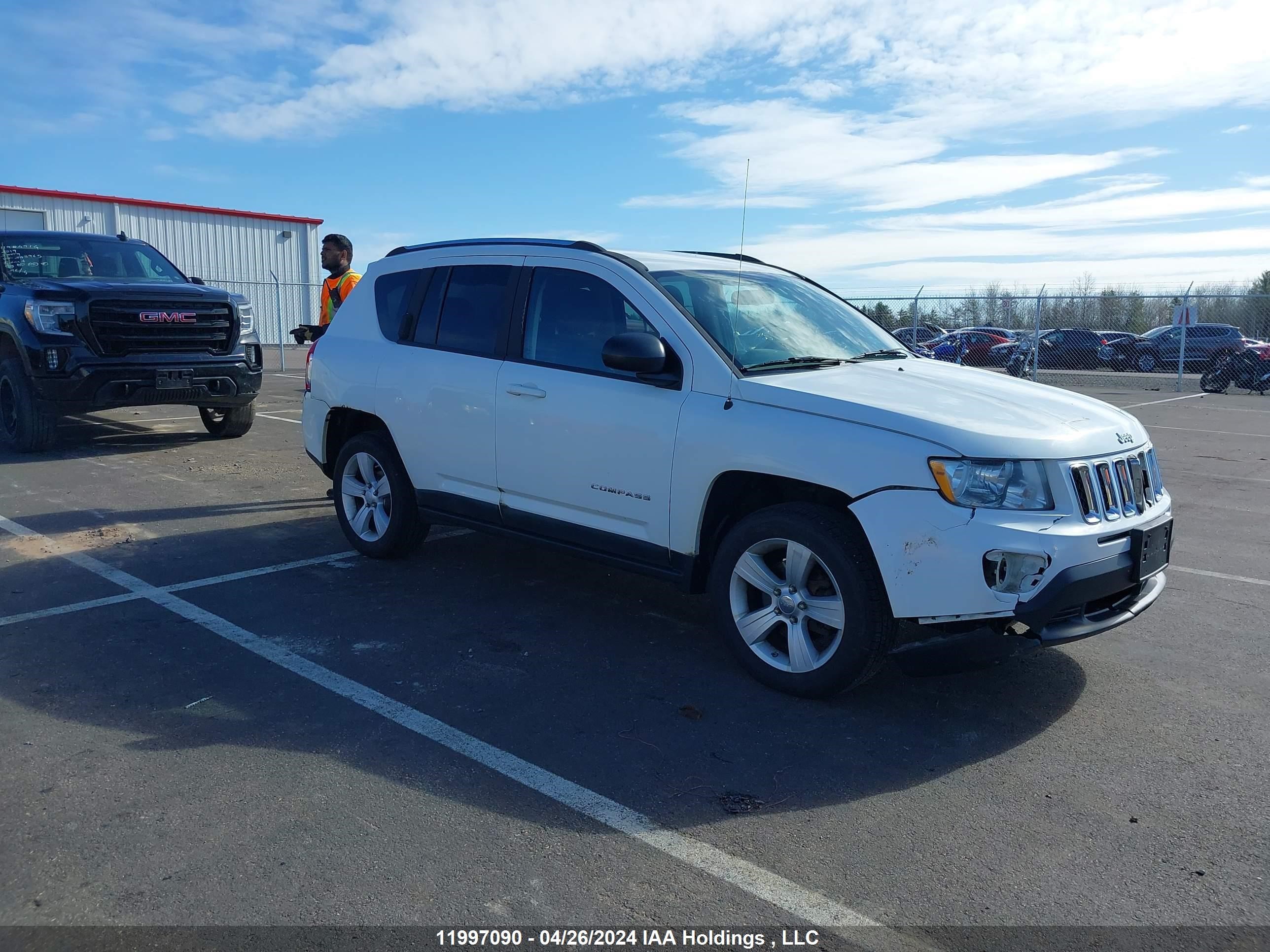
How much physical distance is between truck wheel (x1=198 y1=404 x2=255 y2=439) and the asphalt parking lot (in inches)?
218

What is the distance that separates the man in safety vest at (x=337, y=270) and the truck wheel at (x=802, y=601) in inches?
194

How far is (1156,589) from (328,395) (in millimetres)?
4767

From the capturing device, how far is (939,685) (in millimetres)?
4426

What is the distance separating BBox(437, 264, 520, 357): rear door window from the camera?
17.8 feet

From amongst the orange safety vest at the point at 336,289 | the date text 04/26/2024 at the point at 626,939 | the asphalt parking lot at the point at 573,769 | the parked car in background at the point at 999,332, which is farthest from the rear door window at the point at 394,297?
the parked car in background at the point at 999,332

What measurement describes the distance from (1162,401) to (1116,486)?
17.6 m

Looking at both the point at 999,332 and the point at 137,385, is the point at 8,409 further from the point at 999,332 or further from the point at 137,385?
the point at 999,332

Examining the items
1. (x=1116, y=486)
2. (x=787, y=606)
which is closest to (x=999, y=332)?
(x=1116, y=486)

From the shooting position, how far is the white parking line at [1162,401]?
59.9ft

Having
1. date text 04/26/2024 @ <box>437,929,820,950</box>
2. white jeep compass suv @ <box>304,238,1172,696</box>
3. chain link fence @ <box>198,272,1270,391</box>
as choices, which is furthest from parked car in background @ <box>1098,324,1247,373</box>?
date text 04/26/2024 @ <box>437,929,820,950</box>

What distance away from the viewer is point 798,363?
466 centimetres

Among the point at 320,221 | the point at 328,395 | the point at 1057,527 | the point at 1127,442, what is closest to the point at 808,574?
the point at 1057,527

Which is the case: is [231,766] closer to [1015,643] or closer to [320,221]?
[1015,643]

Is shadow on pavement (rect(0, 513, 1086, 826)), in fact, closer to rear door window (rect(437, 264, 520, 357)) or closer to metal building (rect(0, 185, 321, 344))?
rear door window (rect(437, 264, 520, 357))
